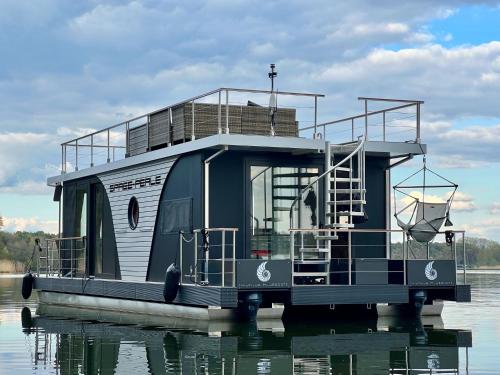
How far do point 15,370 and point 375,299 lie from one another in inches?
297

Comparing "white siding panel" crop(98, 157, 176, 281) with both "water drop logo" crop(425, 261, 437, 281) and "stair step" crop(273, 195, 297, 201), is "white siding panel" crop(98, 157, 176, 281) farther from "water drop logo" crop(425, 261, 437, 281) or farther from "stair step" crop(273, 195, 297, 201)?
"water drop logo" crop(425, 261, 437, 281)

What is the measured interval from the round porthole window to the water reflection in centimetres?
292

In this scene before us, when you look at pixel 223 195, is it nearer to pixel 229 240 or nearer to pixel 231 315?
pixel 229 240

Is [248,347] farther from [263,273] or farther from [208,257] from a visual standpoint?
[208,257]

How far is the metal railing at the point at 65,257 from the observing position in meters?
24.5

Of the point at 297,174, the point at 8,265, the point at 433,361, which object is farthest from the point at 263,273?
the point at 8,265

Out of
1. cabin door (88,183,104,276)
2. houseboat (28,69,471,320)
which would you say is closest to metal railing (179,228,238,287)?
houseboat (28,69,471,320)

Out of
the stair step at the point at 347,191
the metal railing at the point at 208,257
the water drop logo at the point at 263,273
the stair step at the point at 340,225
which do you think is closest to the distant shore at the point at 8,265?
the metal railing at the point at 208,257

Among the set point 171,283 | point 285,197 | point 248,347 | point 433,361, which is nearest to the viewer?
point 433,361

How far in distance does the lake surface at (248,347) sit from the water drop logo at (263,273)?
835 millimetres

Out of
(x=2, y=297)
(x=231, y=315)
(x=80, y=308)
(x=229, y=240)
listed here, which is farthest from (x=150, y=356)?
(x=2, y=297)

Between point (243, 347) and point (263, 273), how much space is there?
2.92 metres

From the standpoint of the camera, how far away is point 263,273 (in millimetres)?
16281

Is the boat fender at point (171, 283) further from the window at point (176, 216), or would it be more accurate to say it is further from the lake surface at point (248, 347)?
the window at point (176, 216)
